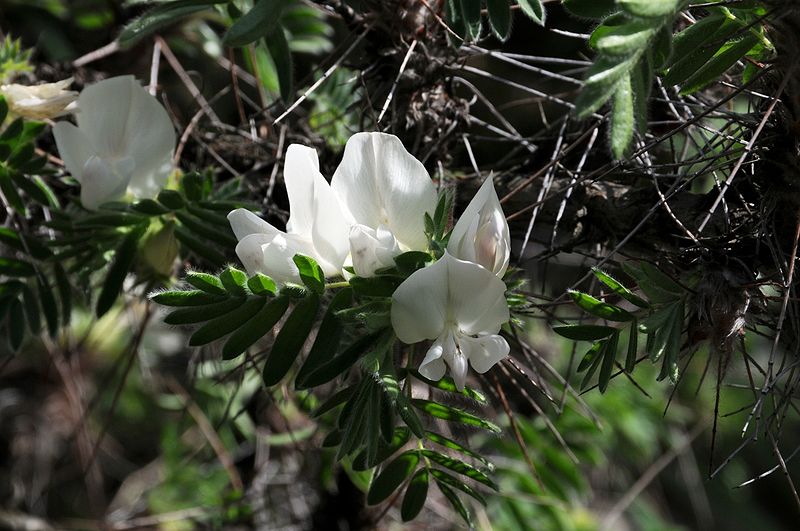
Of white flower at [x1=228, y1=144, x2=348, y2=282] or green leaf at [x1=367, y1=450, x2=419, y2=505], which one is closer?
white flower at [x1=228, y1=144, x2=348, y2=282]

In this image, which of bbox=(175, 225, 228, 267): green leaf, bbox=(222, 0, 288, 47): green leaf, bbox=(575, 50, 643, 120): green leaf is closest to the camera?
bbox=(575, 50, 643, 120): green leaf

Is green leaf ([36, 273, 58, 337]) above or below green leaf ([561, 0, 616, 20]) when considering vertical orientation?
below

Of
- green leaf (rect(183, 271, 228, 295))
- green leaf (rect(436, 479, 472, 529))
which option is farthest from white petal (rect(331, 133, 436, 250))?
green leaf (rect(436, 479, 472, 529))

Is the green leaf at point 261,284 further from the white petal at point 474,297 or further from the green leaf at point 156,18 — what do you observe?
the green leaf at point 156,18

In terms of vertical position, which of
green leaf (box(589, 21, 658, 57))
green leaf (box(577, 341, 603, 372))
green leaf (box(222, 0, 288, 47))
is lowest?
green leaf (box(577, 341, 603, 372))

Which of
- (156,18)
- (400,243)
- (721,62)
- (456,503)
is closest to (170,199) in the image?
(156,18)

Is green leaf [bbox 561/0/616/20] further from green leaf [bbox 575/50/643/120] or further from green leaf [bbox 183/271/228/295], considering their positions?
green leaf [bbox 183/271/228/295]

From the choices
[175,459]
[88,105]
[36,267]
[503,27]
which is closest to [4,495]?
[175,459]
